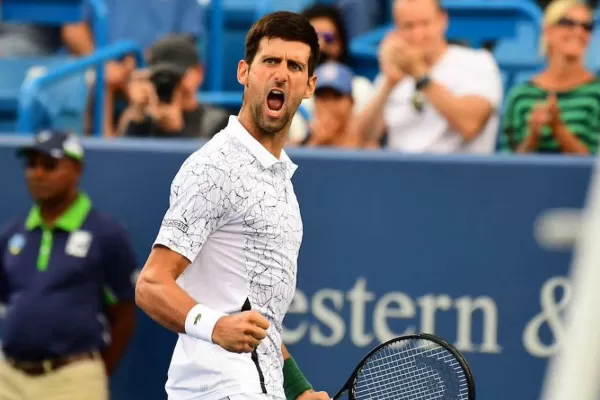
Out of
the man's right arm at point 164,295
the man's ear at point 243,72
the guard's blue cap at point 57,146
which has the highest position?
the man's ear at point 243,72

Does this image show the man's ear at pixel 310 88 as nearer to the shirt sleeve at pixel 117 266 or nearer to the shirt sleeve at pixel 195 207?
the shirt sleeve at pixel 195 207

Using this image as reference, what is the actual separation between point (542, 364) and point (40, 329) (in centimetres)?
235

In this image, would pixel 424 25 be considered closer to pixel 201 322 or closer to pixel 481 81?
pixel 481 81

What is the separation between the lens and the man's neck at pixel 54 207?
6.40 metres

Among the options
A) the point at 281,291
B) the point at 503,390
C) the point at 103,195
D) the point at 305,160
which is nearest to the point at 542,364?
the point at 503,390

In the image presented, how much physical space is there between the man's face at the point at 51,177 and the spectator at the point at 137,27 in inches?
85.9

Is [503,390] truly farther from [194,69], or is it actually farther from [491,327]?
[194,69]

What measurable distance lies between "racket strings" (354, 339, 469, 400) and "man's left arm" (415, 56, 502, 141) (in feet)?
8.46

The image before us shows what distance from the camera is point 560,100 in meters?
6.68

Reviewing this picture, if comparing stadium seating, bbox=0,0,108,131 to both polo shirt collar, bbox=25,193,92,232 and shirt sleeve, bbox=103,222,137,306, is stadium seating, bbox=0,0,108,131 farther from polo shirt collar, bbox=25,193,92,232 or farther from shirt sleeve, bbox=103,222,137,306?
shirt sleeve, bbox=103,222,137,306

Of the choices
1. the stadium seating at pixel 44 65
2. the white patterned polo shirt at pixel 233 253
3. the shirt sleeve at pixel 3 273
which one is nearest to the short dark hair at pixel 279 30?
the white patterned polo shirt at pixel 233 253

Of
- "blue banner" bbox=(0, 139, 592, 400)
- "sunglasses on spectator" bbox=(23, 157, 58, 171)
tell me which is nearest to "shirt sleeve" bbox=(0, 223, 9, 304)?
"sunglasses on spectator" bbox=(23, 157, 58, 171)

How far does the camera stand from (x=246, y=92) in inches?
153

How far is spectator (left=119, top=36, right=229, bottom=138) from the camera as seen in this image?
737cm
